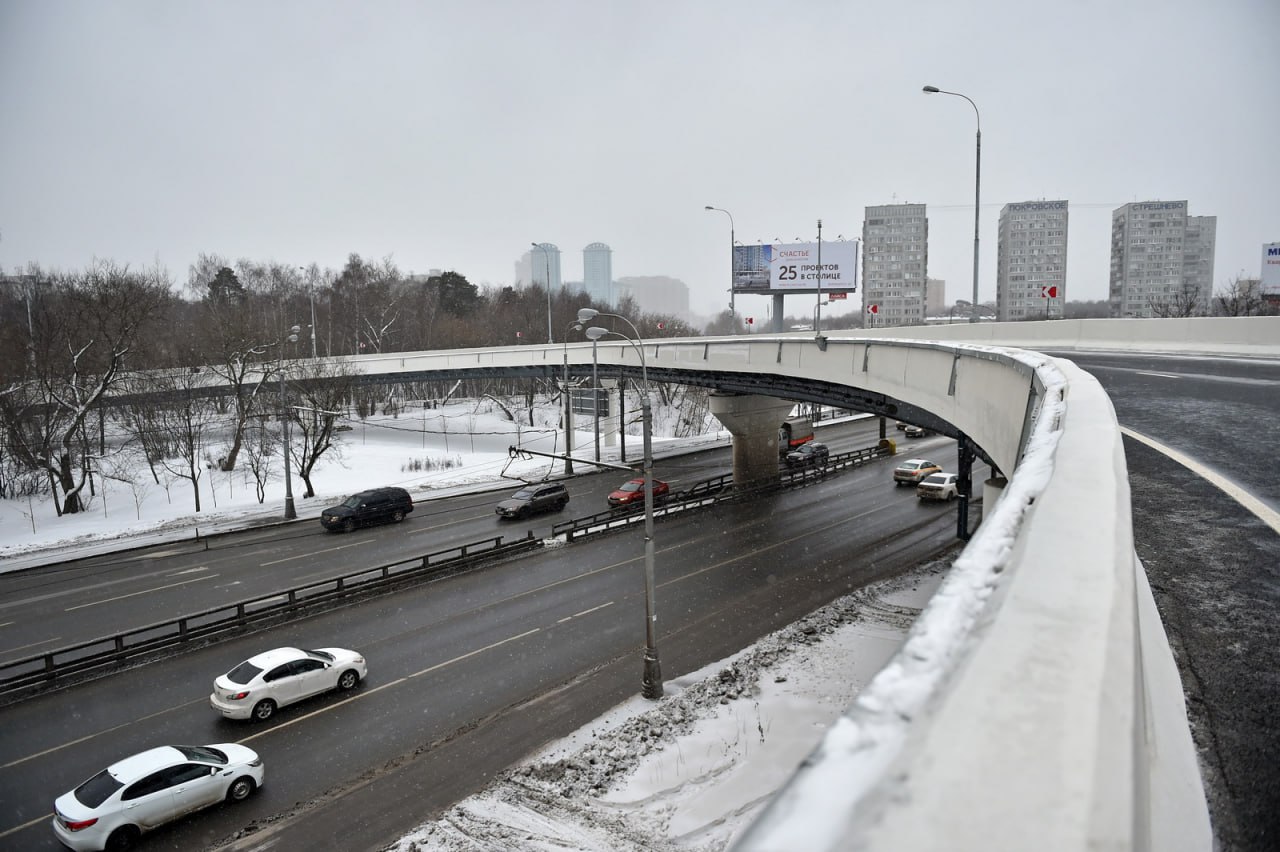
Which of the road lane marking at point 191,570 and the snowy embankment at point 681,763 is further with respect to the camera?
the road lane marking at point 191,570

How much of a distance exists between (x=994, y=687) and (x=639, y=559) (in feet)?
80.7

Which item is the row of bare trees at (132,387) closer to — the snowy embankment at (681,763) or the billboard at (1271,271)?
the snowy embankment at (681,763)

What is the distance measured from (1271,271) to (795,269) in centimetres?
3754

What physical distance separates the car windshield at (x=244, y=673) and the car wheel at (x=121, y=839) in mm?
3907

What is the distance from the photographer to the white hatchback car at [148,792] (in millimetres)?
10773

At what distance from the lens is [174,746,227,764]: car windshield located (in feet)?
39.5

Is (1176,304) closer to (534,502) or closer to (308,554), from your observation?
(534,502)

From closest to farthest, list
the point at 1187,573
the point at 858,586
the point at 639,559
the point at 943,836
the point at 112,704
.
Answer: the point at 943,836 → the point at 1187,573 → the point at 112,704 → the point at 858,586 → the point at 639,559

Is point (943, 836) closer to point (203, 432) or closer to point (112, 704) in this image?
point (112, 704)

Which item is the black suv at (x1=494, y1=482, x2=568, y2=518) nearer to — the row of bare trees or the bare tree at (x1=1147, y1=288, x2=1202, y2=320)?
the row of bare trees

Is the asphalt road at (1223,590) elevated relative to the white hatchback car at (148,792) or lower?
elevated

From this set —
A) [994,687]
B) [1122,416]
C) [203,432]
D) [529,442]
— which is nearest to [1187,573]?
[994,687]

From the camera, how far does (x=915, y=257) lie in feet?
317

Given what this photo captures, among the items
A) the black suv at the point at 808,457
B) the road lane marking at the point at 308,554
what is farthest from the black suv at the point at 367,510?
the black suv at the point at 808,457
